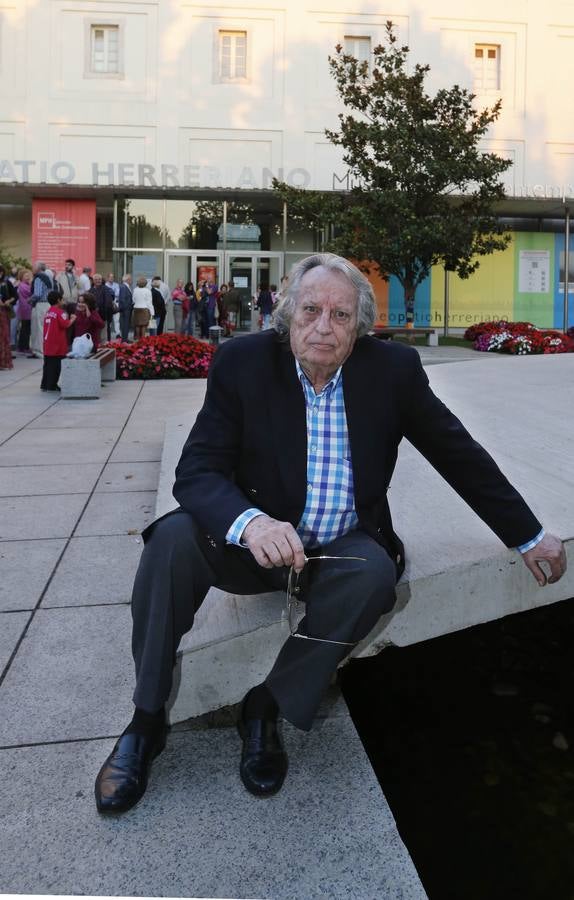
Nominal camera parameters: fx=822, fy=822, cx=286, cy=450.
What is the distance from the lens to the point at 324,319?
2.63 m

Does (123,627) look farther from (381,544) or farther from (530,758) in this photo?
(530,758)

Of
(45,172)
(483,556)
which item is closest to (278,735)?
(483,556)

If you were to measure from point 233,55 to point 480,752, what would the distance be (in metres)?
28.9

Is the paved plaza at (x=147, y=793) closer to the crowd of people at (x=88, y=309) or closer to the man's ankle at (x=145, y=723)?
the man's ankle at (x=145, y=723)

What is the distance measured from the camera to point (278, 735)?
2.57 m

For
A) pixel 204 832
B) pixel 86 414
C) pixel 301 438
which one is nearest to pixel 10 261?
pixel 86 414

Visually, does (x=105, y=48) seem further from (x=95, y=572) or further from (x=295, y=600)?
(x=295, y=600)

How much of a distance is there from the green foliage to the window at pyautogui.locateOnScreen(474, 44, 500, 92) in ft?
55.1

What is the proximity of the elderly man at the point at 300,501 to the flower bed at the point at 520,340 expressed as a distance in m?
16.8

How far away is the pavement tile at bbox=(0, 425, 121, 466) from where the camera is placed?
744cm

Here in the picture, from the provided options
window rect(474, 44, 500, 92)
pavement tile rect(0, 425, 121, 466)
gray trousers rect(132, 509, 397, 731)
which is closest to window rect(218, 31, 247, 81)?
window rect(474, 44, 500, 92)

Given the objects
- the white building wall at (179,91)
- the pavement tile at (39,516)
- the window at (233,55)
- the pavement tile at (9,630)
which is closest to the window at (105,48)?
the white building wall at (179,91)

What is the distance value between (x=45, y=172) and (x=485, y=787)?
27995 millimetres

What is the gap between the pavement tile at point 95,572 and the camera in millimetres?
3936
